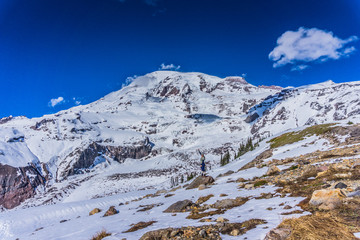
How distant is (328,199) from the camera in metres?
6.51

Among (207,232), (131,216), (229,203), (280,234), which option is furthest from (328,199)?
(131,216)

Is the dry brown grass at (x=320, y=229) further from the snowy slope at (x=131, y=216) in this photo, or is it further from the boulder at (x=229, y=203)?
the boulder at (x=229, y=203)

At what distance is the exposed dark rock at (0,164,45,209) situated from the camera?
156m

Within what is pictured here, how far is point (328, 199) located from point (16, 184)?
21815 cm

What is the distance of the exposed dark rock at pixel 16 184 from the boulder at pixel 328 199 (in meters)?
206

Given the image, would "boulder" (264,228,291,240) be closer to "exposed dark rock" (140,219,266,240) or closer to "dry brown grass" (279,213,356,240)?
"dry brown grass" (279,213,356,240)

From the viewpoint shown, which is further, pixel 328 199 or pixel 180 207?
pixel 180 207

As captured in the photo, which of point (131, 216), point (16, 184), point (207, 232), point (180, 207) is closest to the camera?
point (207, 232)

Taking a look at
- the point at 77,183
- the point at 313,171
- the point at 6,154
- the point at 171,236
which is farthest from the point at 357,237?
the point at 6,154

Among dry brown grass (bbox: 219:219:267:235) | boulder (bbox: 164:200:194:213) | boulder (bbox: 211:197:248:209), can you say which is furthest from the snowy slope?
boulder (bbox: 164:200:194:213)

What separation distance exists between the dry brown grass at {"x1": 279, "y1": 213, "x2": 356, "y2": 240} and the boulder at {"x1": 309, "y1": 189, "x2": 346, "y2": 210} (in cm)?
134

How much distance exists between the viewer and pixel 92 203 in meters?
60.8

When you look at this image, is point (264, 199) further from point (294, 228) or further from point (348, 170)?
point (294, 228)

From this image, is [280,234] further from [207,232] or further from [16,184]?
[16,184]
